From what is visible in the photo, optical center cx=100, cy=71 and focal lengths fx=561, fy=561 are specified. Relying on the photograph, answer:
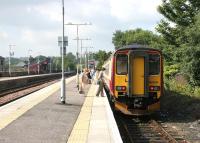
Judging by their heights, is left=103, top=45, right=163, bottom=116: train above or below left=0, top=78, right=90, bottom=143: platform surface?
above

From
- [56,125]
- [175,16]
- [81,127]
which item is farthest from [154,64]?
[175,16]

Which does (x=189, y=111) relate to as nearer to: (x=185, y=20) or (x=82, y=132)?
(x=82, y=132)

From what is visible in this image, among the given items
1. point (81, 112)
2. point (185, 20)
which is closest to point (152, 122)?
point (81, 112)

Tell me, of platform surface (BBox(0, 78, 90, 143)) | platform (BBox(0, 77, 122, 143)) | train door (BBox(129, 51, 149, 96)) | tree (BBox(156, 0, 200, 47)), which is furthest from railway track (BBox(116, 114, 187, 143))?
tree (BBox(156, 0, 200, 47))

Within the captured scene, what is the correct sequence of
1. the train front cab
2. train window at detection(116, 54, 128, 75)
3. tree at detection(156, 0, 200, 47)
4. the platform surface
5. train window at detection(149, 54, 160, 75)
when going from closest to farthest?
the platform surface → the train front cab → train window at detection(149, 54, 160, 75) → train window at detection(116, 54, 128, 75) → tree at detection(156, 0, 200, 47)

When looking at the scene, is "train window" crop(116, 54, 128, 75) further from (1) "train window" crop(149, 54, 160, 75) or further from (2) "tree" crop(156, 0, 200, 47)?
(2) "tree" crop(156, 0, 200, 47)

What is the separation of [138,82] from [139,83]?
75 mm

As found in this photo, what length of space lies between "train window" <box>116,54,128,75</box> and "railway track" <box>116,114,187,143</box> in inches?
86.3

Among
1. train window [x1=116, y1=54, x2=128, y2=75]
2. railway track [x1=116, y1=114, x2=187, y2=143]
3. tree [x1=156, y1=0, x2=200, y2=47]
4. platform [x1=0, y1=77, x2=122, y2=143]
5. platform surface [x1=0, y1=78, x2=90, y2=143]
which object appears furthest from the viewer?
tree [x1=156, y1=0, x2=200, y2=47]

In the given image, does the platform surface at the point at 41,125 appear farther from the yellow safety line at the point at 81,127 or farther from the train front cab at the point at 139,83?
the train front cab at the point at 139,83

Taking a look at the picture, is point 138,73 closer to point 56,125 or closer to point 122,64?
point 122,64

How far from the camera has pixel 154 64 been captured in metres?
25.0

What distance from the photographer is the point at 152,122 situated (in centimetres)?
2419

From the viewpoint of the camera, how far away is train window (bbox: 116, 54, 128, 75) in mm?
24953
